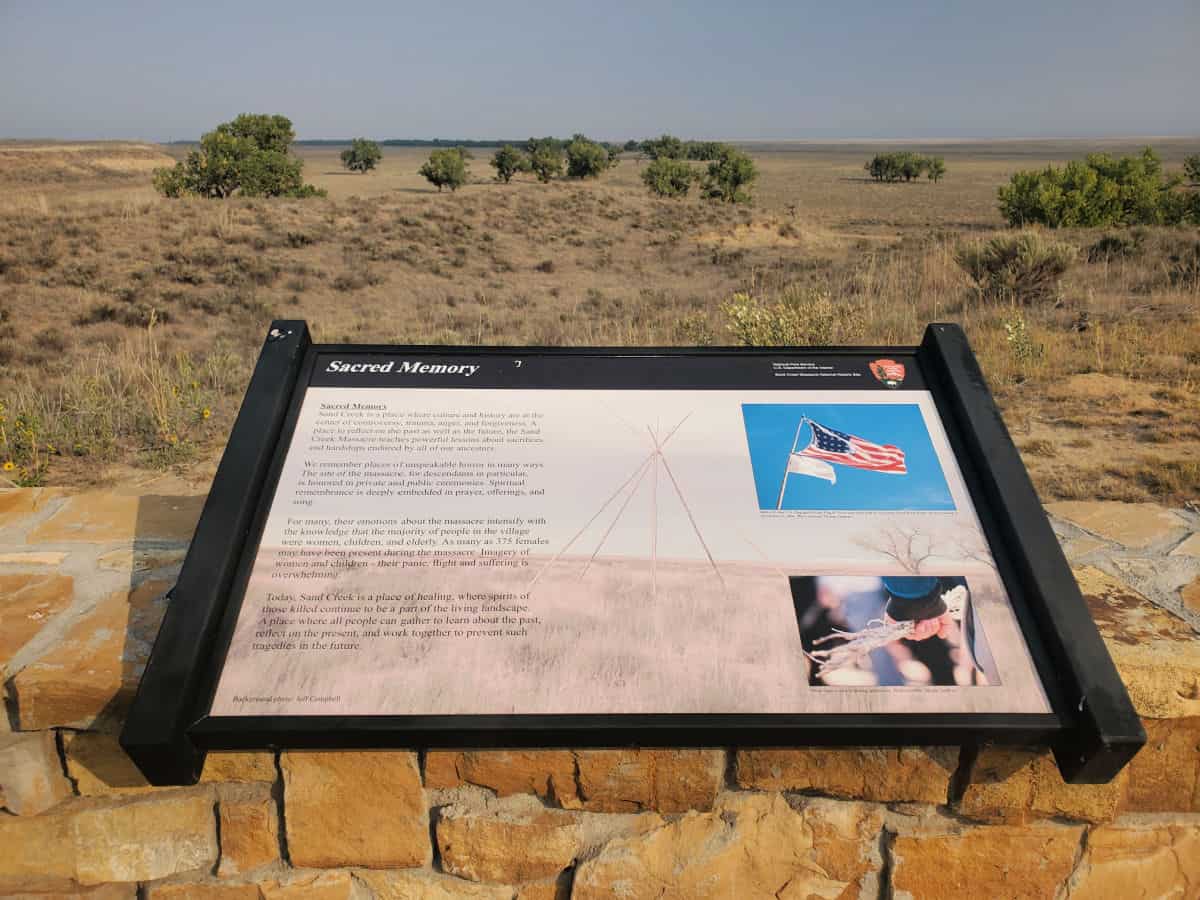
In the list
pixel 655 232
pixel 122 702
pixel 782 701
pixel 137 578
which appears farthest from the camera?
pixel 655 232

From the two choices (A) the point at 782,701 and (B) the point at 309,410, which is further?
(B) the point at 309,410

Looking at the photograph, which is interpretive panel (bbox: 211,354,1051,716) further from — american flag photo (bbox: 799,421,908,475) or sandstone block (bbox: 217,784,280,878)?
sandstone block (bbox: 217,784,280,878)

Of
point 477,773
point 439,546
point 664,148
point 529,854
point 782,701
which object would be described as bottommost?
point 529,854

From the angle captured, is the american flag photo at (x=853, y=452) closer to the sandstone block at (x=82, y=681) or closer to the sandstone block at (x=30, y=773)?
the sandstone block at (x=82, y=681)

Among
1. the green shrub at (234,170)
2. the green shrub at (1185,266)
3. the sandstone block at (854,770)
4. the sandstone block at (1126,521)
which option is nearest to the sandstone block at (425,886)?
the sandstone block at (854,770)

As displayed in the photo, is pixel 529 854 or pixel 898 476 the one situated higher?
pixel 898 476

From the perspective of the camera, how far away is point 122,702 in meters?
1.59

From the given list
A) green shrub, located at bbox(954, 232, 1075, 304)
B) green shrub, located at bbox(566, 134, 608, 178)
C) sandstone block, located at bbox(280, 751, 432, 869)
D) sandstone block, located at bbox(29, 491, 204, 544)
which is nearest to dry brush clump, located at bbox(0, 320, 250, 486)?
sandstone block, located at bbox(29, 491, 204, 544)

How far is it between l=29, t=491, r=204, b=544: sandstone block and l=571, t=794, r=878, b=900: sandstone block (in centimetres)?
138

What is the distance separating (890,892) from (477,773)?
0.83 metres

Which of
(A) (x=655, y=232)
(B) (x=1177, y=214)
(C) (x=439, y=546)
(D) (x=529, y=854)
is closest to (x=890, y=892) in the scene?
(D) (x=529, y=854)

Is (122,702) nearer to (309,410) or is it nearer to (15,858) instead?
(15,858)

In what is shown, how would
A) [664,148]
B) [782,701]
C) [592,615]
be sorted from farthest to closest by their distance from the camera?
[664,148] → [592,615] → [782,701]

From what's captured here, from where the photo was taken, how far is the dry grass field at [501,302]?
17.5ft
